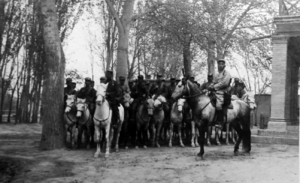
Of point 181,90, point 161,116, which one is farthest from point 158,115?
point 181,90

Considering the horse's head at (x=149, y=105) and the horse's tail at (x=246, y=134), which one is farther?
the horse's head at (x=149, y=105)

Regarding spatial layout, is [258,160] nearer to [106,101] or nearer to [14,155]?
[106,101]

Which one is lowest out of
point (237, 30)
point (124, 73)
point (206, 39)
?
point (124, 73)

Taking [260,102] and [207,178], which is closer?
[207,178]

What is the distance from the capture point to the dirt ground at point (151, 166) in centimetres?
775

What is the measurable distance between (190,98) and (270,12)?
14448mm

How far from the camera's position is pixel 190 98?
10.2 m

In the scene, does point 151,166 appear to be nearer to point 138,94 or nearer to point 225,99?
point 225,99

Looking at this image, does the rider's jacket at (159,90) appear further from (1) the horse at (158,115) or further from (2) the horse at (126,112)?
(2) the horse at (126,112)

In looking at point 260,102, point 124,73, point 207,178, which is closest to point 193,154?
point 207,178

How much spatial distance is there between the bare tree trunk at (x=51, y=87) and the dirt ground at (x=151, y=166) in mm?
554

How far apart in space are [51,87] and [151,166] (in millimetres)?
5032

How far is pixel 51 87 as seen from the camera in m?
12.0

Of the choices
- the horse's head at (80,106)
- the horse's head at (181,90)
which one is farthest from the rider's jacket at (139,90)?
the horse's head at (181,90)
